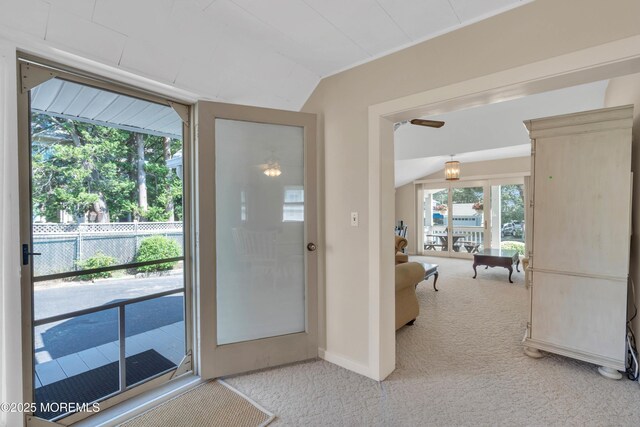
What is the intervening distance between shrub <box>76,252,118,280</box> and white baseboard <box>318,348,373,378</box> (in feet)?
5.64

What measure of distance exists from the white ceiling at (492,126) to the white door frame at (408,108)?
2670 mm

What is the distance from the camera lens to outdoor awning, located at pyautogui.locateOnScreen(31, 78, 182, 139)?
168cm

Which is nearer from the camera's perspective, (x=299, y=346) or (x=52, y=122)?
(x=52, y=122)

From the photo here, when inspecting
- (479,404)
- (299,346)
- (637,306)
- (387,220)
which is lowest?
(479,404)

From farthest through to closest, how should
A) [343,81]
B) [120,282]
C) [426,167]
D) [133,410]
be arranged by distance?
[426,167] < [343,81] < [120,282] < [133,410]

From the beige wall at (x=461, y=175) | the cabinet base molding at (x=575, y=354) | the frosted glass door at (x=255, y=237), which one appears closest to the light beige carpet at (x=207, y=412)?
the frosted glass door at (x=255, y=237)

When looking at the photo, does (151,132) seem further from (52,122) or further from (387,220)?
→ (387,220)

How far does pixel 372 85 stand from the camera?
2211 mm

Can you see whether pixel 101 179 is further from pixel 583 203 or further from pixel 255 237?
pixel 583 203

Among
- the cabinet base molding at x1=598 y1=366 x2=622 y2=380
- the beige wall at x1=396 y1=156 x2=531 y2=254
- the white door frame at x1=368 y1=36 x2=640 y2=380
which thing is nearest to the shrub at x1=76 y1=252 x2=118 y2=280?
the white door frame at x1=368 y1=36 x2=640 y2=380

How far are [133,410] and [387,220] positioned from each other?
209cm

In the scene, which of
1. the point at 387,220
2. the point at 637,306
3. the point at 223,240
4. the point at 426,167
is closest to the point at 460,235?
the point at 426,167

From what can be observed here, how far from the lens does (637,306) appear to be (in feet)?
7.21

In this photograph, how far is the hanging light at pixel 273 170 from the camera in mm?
2376
